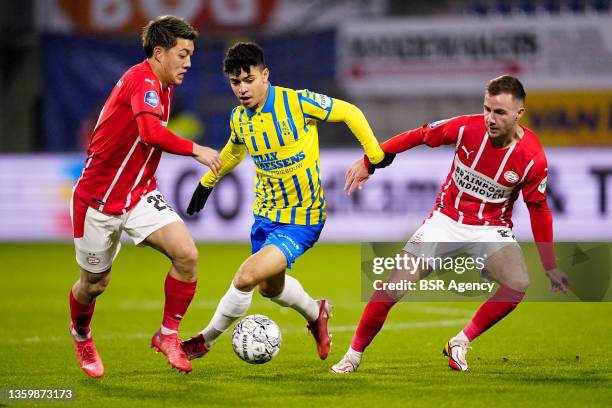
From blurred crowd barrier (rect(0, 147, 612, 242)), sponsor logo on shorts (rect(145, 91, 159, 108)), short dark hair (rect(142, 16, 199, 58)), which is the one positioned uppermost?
short dark hair (rect(142, 16, 199, 58))

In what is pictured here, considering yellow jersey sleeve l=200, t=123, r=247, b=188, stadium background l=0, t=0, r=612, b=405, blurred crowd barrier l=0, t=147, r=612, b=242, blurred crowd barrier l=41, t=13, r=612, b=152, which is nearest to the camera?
yellow jersey sleeve l=200, t=123, r=247, b=188

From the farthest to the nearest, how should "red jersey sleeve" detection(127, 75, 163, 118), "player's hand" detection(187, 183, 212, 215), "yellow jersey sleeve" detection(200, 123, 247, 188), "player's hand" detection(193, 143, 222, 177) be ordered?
"player's hand" detection(187, 183, 212, 215)
"yellow jersey sleeve" detection(200, 123, 247, 188)
"red jersey sleeve" detection(127, 75, 163, 118)
"player's hand" detection(193, 143, 222, 177)

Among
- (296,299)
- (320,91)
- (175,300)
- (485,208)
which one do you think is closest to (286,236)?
(296,299)

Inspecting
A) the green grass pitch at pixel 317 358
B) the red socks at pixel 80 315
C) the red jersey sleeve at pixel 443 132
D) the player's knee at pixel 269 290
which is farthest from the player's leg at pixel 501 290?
the red socks at pixel 80 315

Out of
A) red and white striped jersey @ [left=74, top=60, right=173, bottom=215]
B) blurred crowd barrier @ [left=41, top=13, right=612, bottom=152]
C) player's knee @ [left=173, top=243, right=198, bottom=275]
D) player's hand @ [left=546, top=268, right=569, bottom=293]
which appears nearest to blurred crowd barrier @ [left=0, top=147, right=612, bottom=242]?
blurred crowd barrier @ [left=41, top=13, right=612, bottom=152]

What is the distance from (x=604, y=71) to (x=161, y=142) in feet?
43.5

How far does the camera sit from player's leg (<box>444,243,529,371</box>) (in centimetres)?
631

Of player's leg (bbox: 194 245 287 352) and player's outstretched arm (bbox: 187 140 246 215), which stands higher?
player's outstretched arm (bbox: 187 140 246 215)

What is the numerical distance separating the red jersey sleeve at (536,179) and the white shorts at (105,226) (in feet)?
6.84

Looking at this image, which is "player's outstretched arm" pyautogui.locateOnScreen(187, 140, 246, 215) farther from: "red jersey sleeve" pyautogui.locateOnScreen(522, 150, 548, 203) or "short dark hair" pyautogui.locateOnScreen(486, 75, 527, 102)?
"red jersey sleeve" pyautogui.locateOnScreen(522, 150, 548, 203)

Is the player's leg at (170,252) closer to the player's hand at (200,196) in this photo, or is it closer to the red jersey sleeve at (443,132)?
the player's hand at (200,196)

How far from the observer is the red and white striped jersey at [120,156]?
6227mm

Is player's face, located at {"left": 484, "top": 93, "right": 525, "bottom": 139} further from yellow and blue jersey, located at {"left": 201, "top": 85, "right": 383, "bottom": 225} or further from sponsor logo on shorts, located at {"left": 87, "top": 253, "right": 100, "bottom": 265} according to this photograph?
sponsor logo on shorts, located at {"left": 87, "top": 253, "right": 100, "bottom": 265}

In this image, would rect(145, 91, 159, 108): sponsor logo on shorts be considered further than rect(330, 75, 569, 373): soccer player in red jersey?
No
